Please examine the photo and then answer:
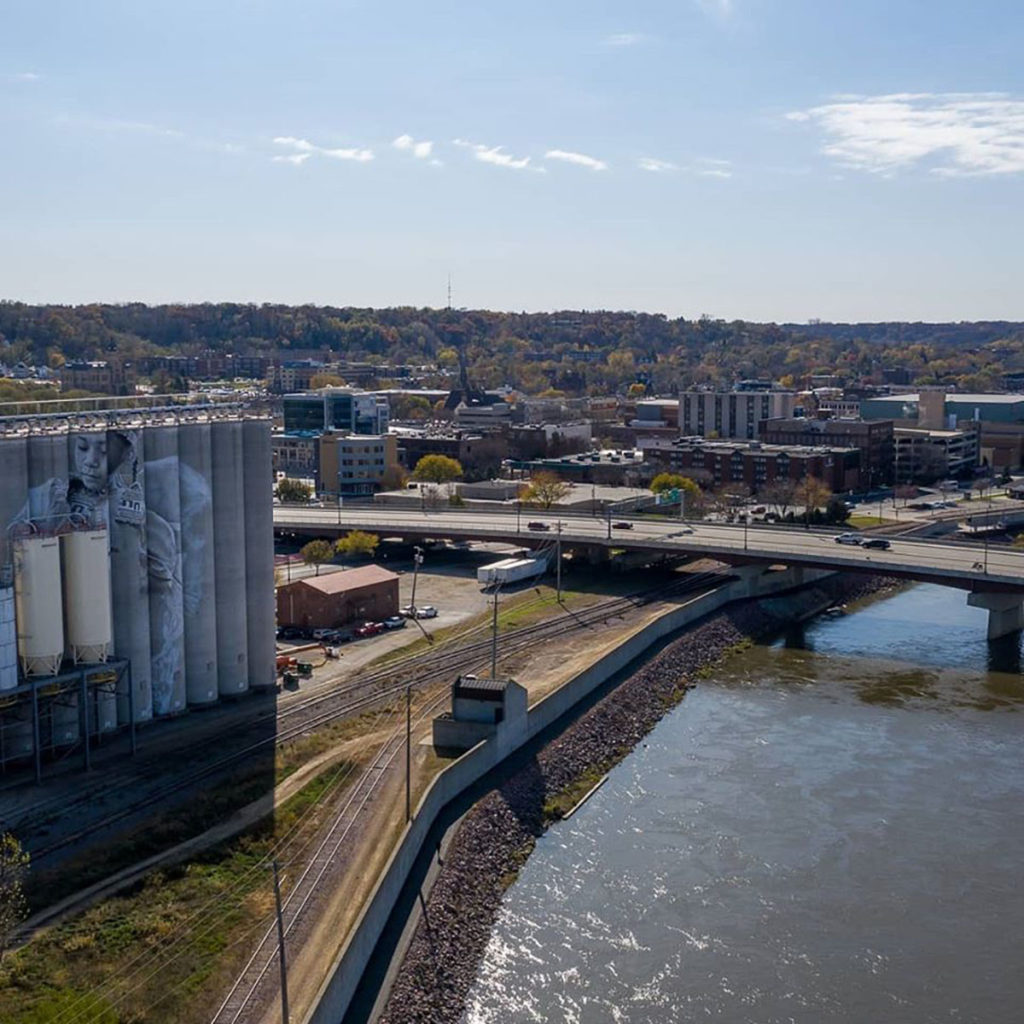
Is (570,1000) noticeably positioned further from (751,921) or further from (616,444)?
(616,444)

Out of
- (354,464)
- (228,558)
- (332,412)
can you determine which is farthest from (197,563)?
(332,412)

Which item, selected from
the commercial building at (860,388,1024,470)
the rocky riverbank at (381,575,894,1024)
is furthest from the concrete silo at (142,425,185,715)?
the commercial building at (860,388,1024,470)

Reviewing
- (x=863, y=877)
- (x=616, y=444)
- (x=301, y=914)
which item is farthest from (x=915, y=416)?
(x=301, y=914)

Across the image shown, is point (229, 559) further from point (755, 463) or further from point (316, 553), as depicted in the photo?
point (755, 463)

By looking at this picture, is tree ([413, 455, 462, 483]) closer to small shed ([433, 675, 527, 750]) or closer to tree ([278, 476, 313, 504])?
tree ([278, 476, 313, 504])

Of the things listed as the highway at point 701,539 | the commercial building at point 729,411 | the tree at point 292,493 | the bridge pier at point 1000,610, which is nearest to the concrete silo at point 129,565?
the highway at point 701,539

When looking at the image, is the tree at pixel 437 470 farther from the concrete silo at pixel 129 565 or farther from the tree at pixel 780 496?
the concrete silo at pixel 129 565
